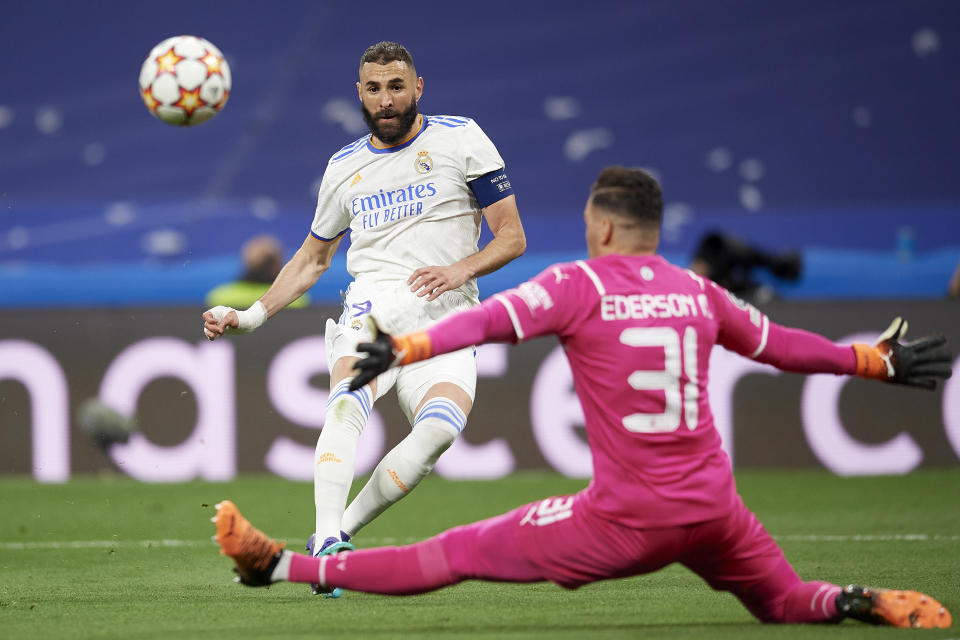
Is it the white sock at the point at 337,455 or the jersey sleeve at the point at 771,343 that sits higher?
the jersey sleeve at the point at 771,343

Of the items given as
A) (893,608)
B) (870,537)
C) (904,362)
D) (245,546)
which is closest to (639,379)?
(904,362)

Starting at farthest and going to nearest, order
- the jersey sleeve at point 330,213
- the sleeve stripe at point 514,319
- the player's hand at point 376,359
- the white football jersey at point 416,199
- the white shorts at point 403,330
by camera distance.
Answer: the jersey sleeve at point 330,213 < the white football jersey at point 416,199 < the white shorts at point 403,330 < the sleeve stripe at point 514,319 < the player's hand at point 376,359

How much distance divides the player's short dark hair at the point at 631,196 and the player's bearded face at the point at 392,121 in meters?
1.63

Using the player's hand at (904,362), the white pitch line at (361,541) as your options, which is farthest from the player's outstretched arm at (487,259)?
the white pitch line at (361,541)

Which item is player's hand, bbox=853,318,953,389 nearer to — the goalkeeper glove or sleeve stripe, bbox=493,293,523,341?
sleeve stripe, bbox=493,293,523,341

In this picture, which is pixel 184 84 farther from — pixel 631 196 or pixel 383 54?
pixel 631 196

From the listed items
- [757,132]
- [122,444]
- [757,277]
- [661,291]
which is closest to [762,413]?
[757,277]

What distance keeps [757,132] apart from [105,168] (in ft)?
26.0

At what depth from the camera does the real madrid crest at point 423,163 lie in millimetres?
5508

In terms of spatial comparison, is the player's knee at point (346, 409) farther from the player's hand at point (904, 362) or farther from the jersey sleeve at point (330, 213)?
the player's hand at point (904, 362)

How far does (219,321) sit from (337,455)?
0.69 m

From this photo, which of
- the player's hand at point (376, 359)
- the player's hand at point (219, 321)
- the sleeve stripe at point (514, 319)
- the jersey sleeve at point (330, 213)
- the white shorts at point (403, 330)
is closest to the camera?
the player's hand at point (376, 359)

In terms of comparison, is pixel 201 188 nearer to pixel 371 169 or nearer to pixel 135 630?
pixel 371 169

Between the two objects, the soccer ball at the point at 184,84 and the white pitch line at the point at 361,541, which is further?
the white pitch line at the point at 361,541
